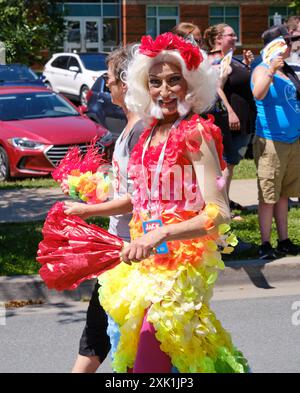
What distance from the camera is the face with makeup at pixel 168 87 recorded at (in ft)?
13.8

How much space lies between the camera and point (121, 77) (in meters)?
5.08

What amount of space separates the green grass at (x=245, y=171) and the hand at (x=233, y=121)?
13.8 ft

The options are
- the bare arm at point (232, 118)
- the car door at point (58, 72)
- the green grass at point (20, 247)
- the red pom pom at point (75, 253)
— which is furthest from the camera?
the car door at point (58, 72)

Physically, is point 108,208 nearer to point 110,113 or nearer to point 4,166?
point 4,166

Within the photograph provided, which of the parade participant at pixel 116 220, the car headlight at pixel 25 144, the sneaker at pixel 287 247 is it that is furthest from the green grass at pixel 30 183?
the parade participant at pixel 116 220

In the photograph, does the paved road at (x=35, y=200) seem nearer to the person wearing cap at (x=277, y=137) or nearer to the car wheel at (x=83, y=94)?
the person wearing cap at (x=277, y=137)

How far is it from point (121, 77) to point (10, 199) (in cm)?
721

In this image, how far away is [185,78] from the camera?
420 cm

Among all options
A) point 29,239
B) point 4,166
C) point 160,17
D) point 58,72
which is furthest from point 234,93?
point 160,17

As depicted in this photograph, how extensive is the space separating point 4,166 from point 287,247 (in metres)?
7.13

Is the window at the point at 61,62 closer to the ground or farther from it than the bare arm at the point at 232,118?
closer to the ground

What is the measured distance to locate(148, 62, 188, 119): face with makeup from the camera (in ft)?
13.8

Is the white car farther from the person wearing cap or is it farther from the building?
the person wearing cap
